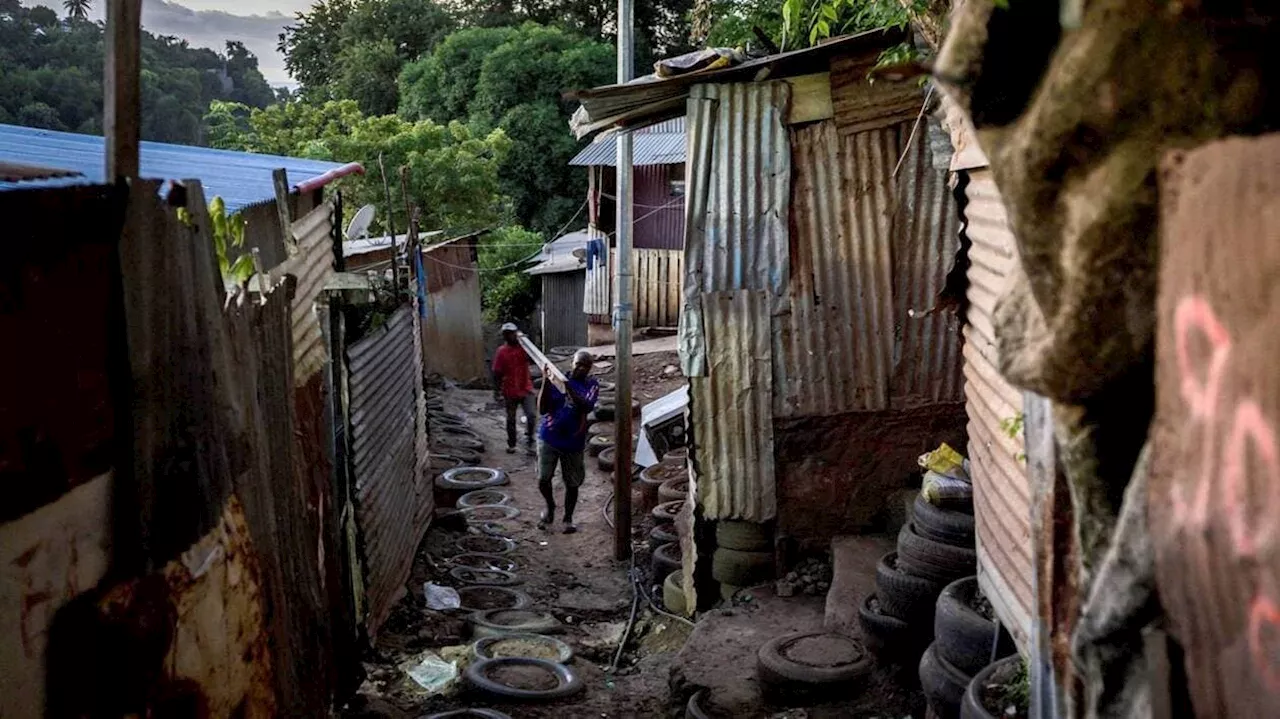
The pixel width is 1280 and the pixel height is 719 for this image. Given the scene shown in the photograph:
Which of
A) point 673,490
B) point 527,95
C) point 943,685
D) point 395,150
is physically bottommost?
point 673,490

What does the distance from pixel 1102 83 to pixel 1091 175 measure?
192mm

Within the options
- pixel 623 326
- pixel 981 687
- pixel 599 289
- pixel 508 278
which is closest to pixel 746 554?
pixel 623 326

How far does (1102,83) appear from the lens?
7.43 ft

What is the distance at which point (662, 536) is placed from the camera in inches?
462

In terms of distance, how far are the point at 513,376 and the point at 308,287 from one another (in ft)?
32.5

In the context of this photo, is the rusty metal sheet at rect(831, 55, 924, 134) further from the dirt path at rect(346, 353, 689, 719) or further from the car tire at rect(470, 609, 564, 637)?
the car tire at rect(470, 609, 564, 637)

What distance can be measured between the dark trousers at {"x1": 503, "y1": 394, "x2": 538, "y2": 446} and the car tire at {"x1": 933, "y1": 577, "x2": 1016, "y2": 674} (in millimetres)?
11083

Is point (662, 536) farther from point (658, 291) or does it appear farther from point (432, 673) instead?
point (658, 291)

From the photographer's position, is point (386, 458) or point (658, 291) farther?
point (658, 291)

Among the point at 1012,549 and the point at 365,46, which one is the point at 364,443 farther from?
the point at 365,46

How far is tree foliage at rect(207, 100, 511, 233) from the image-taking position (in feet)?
80.3

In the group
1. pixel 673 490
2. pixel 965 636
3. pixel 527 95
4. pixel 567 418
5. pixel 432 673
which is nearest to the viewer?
pixel 965 636

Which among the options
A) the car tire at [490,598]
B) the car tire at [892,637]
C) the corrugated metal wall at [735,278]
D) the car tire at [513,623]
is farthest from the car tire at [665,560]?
the car tire at [892,637]

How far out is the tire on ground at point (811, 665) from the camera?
275 inches
